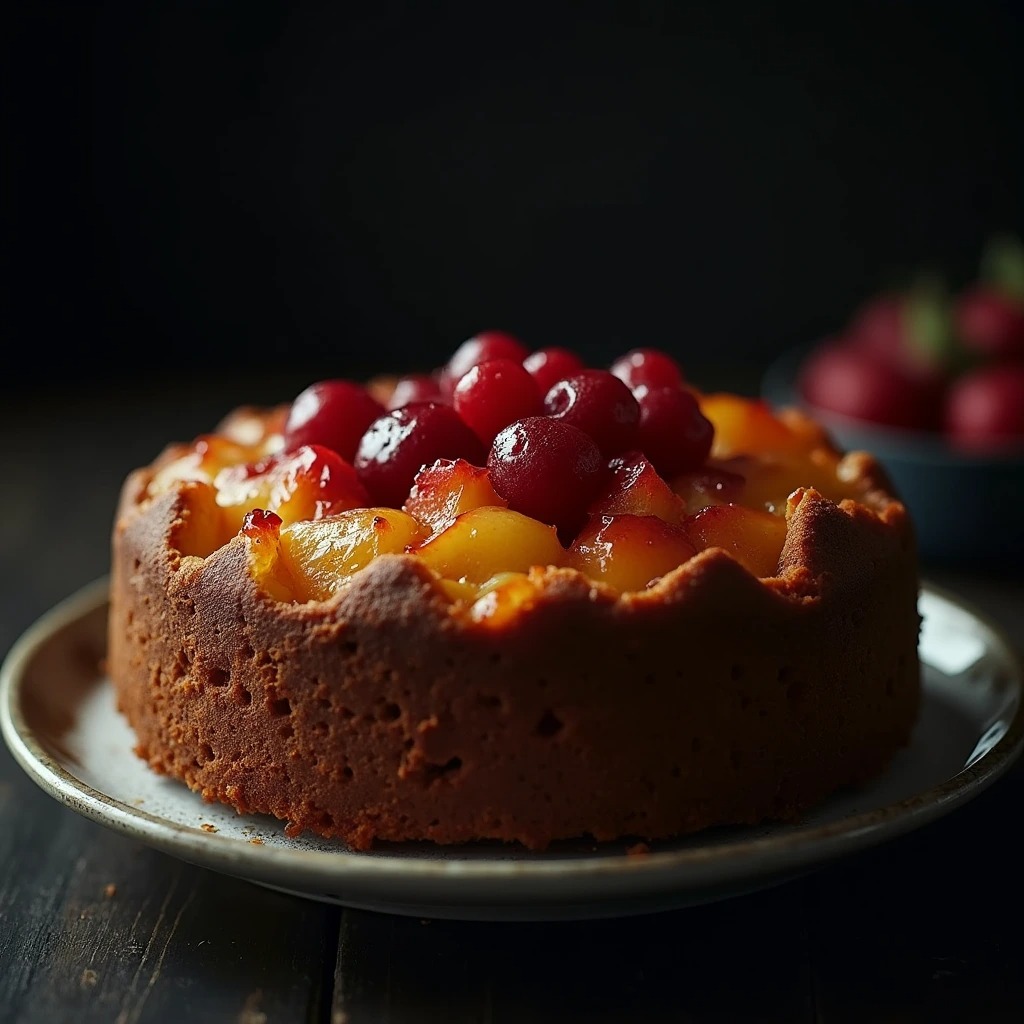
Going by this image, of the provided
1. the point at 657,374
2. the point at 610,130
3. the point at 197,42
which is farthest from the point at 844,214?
the point at 657,374

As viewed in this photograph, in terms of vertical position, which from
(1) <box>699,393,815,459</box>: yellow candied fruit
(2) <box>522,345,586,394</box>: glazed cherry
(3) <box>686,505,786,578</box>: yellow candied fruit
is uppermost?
(2) <box>522,345,586,394</box>: glazed cherry

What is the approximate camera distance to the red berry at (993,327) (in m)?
4.24

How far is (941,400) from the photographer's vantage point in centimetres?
422

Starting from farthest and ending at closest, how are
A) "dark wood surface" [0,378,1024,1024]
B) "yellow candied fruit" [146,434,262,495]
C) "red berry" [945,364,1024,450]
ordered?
"red berry" [945,364,1024,450], "yellow candied fruit" [146,434,262,495], "dark wood surface" [0,378,1024,1024]

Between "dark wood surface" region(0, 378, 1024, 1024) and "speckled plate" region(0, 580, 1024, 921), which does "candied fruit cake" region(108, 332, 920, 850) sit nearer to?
"speckled plate" region(0, 580, 1024, 921)

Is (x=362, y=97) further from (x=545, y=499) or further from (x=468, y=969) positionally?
(x=468, y=969)

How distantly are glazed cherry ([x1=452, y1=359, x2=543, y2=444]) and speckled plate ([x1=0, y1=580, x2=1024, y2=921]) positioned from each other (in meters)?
0.68

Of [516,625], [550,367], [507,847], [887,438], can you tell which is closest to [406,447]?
[550,367]

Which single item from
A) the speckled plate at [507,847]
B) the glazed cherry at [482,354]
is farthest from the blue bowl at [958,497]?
the glazed cherry at [482,354]

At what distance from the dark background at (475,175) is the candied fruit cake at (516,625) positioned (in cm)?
363

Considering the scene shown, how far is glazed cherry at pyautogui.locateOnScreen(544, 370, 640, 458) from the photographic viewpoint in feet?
7.40

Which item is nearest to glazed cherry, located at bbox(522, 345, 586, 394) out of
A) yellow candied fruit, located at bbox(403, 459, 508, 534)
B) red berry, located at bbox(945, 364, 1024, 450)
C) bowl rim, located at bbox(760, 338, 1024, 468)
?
yellow candied fruit, located at bbox(403, 459, 508, 534)

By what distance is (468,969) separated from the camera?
1.95 metres

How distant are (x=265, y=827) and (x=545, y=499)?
64 centimetres
